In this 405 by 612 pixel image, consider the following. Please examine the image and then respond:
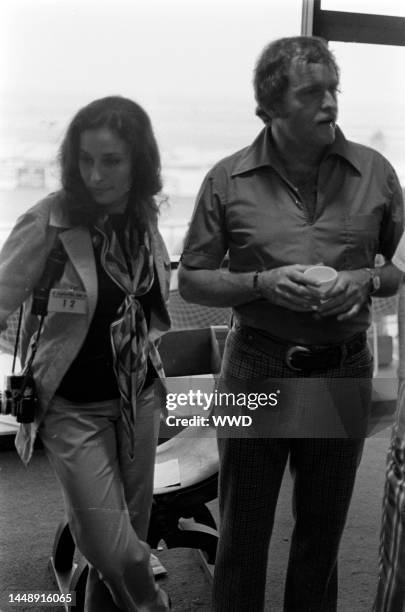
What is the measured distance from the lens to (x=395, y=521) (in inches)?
55.8

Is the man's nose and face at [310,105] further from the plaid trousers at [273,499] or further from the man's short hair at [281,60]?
the plaid trousers at [273,499]

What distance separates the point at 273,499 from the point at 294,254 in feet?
1.79

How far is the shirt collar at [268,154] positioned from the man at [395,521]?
34 cm

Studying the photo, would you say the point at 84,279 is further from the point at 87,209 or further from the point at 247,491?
the point at 247,491

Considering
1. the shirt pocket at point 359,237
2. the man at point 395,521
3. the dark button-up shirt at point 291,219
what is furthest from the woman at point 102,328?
the man at point 395,521

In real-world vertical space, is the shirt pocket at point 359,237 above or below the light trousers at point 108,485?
above

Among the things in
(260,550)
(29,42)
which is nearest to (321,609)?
(260,550)

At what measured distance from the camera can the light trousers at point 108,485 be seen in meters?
1.69

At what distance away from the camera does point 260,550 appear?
1798mm

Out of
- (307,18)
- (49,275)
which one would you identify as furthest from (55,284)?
(307,18)

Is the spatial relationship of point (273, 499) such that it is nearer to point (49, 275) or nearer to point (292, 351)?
point (292, 351)

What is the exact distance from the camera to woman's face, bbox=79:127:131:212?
5.16 ft

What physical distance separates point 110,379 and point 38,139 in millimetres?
511

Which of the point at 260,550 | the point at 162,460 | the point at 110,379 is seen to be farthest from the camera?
the point at 162,460
